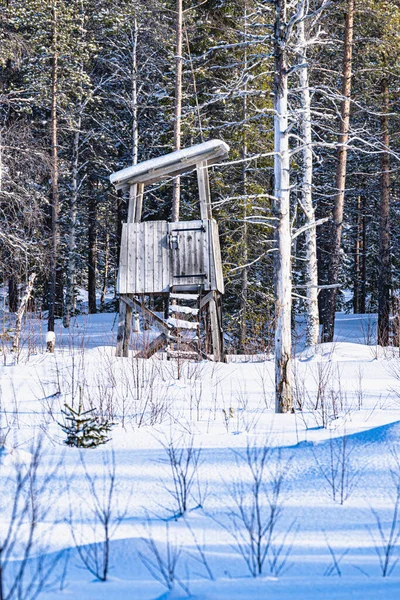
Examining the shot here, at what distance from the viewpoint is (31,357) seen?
11.7 m

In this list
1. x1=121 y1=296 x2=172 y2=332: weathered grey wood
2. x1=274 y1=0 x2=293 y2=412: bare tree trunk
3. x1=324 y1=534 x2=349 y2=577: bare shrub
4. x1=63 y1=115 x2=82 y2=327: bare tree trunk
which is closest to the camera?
x1=324 y1=534 x2=349 y2=577: bare shrub

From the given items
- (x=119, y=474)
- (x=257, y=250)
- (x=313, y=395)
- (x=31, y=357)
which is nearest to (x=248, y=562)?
(x=119, y=474)

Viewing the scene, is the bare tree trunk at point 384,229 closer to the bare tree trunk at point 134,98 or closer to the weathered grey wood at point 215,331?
the weathered grey wood at point 215,331

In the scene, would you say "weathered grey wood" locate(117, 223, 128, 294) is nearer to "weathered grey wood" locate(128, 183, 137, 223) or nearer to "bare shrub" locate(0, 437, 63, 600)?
"weathered grey wood" locate(128, 183, 137, 223)

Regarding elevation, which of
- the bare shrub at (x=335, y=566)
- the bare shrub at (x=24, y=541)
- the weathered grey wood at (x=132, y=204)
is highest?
the weathered grey wood at (x=132, y=204)

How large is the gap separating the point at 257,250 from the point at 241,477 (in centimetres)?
1451

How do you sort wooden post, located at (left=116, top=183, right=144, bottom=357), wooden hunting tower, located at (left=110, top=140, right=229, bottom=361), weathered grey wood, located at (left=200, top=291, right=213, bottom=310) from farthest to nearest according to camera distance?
1. wooden post, located at (left=116, top=183, right=144, bottom=357)
2. weathered grey wood, located at (left=200, top=291, right=213, bottom=310)
3. wooden hunting tower, located at (left=110, top=140, right=229, bottom=361)

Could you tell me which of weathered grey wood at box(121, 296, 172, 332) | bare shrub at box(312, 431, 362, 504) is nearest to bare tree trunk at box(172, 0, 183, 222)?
weathered grey wood at box(121, 296, 172, 332)

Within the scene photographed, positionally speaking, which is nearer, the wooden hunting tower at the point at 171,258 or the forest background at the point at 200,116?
the wooden hunting tower at the point at 171,258

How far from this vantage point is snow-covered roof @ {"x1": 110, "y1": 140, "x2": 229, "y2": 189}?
1284cm

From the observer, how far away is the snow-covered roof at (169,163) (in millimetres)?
12844

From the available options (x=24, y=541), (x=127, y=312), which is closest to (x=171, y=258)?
(x=127, y=312)

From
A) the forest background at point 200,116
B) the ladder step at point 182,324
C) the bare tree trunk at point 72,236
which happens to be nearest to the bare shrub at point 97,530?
the ladder step at point 182,324

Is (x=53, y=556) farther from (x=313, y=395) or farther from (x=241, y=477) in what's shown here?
(x=313, y=395)
